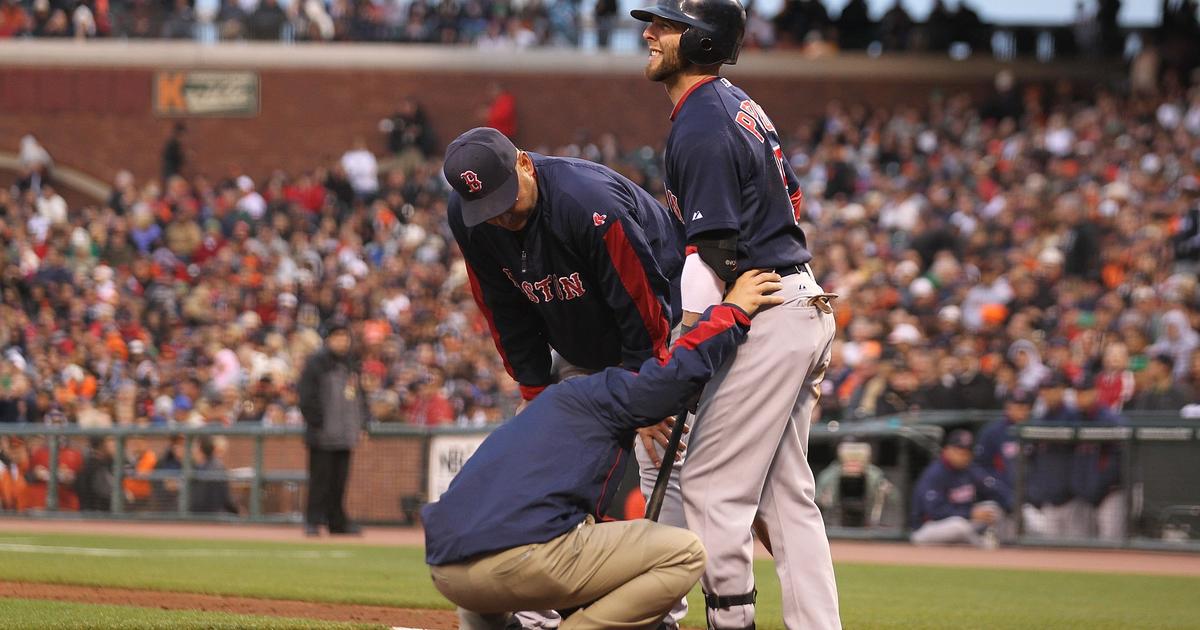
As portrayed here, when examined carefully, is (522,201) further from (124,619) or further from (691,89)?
(124,619)

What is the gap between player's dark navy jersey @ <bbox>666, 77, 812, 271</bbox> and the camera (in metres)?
4.91

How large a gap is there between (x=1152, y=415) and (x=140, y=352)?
1353cm

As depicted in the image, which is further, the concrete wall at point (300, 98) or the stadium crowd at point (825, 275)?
the concrete wall at point (300, 98)

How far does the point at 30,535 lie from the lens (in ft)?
46.4

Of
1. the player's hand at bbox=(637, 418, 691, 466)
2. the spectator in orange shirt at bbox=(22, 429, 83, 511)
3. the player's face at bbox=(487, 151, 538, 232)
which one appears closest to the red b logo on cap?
the player's face at bbox=(487, 151, 538, 232)

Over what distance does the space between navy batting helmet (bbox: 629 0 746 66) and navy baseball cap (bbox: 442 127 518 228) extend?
26.1 inches

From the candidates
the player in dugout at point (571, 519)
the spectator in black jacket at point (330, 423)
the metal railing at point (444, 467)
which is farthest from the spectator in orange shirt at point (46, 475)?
the player in dugout at point (571, 519)

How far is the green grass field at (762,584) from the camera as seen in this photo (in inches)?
322

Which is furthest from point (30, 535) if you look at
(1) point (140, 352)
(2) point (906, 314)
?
(2) point (906, 314)

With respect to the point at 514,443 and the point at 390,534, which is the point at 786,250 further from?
the point at 390,534

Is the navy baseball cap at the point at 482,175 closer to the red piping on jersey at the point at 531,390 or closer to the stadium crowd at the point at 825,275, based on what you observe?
the red piping on jersey at the point at 531,390

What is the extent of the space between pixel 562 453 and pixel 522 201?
1043 millimetres

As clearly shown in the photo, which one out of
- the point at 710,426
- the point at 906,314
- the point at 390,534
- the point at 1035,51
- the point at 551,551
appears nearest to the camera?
the point at 551,551

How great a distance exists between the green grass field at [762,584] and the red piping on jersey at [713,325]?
290cm
